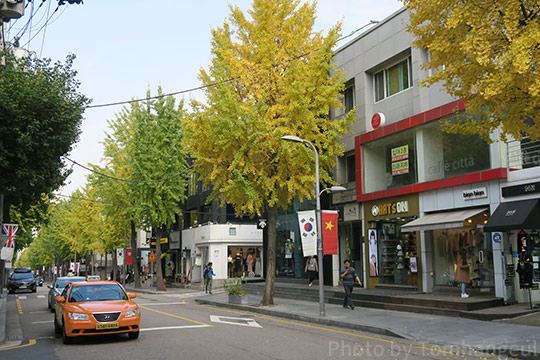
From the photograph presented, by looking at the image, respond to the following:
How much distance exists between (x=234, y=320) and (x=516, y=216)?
9286 millimetres

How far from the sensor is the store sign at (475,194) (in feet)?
55.3

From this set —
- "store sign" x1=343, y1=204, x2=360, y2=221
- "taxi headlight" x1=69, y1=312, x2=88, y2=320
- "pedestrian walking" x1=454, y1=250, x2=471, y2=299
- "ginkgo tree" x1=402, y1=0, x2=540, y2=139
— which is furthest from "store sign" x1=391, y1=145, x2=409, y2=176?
"taxi headlight" x1=69, y1=312, x2=88, y2=320

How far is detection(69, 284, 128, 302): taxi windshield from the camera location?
12148 mm

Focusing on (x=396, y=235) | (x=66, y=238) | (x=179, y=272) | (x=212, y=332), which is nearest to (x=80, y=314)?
(x=212, y=332)

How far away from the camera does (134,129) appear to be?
3591 cm

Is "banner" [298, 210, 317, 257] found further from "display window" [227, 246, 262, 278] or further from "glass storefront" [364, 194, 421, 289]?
"display window" [227, 246, 262, 278]

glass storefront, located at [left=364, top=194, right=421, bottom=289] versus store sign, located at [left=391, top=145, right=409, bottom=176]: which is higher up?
store sign, located at [left=391, top=145, right=409, bottom=176]

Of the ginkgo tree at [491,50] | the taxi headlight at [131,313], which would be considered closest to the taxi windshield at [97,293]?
the taxi headlight at [131,313]

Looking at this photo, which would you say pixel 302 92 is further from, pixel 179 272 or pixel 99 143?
pixel 179 272

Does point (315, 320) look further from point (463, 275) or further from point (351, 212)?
point (351, 212)

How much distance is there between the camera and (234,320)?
16.0 meters

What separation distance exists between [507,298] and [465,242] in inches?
110

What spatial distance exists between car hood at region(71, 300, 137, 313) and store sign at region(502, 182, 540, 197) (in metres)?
12.0

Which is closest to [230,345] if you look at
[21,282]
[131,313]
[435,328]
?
[131,313]
